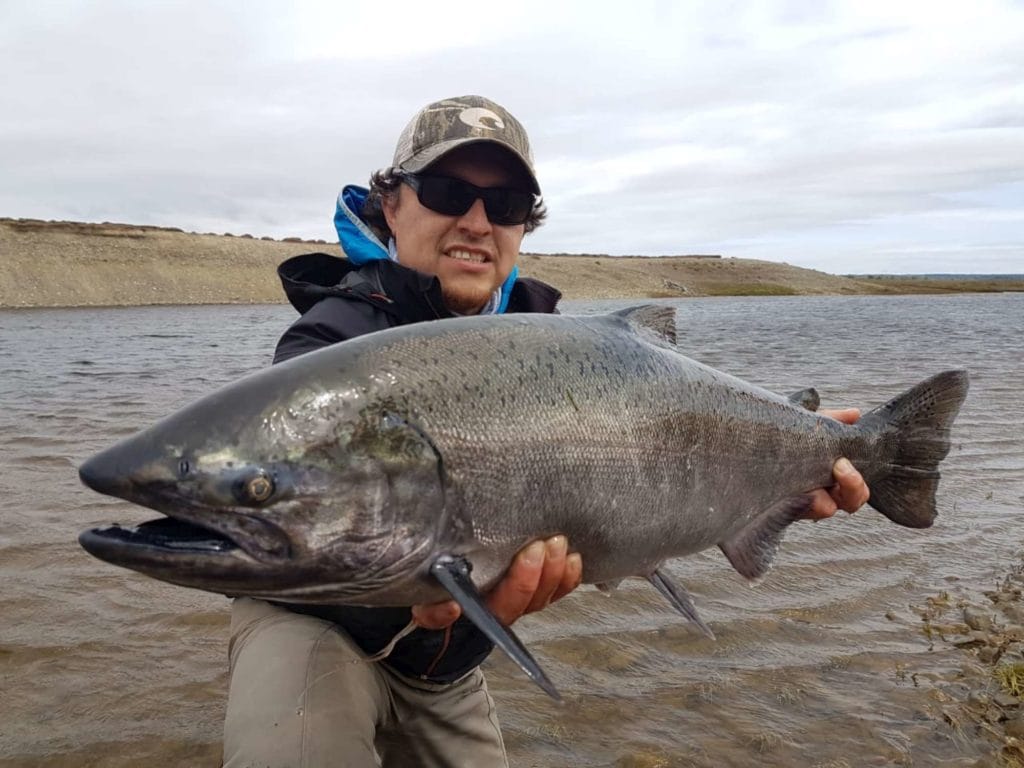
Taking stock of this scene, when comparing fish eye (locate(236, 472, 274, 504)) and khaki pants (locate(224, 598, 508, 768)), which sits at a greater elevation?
fish eye (locate(236, 472, 274, 504))

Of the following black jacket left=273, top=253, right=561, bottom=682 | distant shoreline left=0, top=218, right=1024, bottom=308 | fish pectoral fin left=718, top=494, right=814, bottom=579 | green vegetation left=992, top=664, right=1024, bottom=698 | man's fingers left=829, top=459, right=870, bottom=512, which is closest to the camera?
black jacket left=273, top=253, right=561, bottom=682

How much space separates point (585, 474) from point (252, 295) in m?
56.5

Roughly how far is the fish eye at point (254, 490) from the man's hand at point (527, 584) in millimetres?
675

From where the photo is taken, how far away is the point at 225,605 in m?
5.20

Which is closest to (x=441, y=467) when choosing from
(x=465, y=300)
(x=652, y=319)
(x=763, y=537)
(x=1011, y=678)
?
(x=652, y=319)

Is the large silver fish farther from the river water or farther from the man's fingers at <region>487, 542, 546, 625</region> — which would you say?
the river water

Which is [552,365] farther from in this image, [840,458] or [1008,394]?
[1008,394]

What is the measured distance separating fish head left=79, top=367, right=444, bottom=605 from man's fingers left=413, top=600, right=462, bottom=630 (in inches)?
9.6

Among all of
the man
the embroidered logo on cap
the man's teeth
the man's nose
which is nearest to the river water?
the man

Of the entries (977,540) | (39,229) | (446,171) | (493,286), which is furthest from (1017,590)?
(39,229)

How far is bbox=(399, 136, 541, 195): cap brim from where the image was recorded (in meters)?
3.60

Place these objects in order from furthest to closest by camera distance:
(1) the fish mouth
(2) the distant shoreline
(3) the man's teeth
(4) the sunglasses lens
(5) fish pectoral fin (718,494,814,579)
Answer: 1. (2) the distant shoreline
2. (3) the man's teeth
3. (4) the sunglasses lens
4. (5) fish pectoral fin (718,494,814,579)
5. (1) the fish mouth

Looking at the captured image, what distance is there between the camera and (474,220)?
12.5ft

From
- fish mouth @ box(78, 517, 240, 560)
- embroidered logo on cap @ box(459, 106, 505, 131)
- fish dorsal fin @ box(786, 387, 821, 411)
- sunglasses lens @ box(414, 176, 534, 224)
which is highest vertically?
embroidered logo on cap @ box(459, 106, 505, 131)
